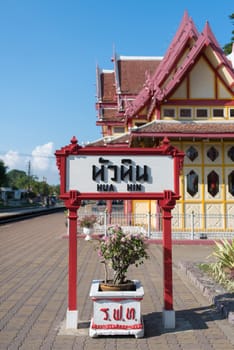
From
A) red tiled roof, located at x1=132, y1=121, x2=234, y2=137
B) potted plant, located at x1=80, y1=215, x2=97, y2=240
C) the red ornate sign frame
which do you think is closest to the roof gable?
red tiled roof, located at x1=132, y1=121, x2=234, y2=137

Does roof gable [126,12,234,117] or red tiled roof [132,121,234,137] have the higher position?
roof gable [126,12,234,117]

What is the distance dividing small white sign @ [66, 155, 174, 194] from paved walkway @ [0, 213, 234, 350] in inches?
80.5

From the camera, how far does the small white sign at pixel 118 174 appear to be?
598 centimetres

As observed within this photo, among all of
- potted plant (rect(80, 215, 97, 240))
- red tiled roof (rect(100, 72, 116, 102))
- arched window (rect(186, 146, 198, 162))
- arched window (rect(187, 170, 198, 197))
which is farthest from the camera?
red tiled roof (rect(100, 72, 116, 102))

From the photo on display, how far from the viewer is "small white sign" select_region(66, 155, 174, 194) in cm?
598

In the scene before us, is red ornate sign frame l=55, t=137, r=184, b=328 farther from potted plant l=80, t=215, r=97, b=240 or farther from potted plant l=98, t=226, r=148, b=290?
potted plant l=80, t=215, r=97, b=240

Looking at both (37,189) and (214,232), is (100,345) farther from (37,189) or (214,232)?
(37,189)

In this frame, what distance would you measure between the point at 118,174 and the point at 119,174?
0.02 metres

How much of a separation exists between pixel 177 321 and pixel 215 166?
38.4 ft

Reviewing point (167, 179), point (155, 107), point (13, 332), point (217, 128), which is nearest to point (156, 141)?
point (155, 107)

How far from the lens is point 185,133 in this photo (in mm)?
15883

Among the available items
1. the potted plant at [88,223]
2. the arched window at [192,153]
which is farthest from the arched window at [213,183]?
the potted plant at [88,223]

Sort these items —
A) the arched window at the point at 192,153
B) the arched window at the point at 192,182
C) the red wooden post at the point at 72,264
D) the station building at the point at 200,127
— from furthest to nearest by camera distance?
the arched window at the point at 192,153
the arched window at the point at 192,182
the station building at the point at 200,127
the red wooden post at the point at 72,264

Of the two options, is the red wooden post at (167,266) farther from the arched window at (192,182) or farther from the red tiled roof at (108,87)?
the red tiled roof at (108,87)
